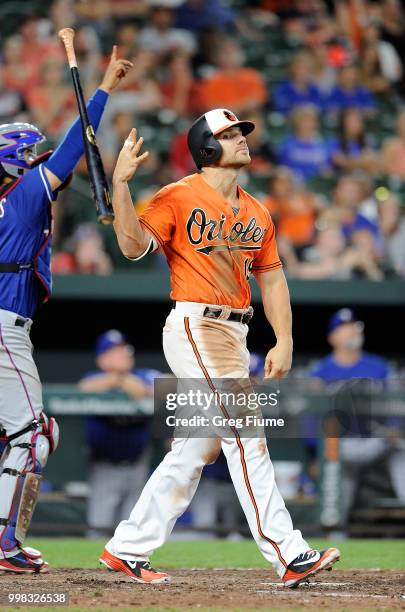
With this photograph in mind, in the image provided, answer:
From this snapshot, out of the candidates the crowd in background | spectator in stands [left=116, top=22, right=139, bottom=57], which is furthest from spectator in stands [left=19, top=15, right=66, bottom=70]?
spectator in stands [left=116, top=22, right=139, bottom=57]

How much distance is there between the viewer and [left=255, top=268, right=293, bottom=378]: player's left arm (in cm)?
461

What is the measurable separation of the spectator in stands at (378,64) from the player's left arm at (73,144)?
8643 millimetres

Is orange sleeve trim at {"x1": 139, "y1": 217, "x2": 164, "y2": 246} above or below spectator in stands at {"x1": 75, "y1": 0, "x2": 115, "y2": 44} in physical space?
below

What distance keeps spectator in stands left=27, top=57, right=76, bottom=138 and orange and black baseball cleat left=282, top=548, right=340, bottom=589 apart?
749 centimetres

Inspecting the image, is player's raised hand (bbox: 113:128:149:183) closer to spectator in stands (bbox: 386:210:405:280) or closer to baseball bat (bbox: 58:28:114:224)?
baseball bat (bbox: 58:28:114:224)

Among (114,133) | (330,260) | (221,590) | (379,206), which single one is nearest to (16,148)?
(221,590)

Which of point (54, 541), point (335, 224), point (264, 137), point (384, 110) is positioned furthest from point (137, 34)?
point (54, 541)

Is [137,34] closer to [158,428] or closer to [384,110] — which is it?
[384,110]

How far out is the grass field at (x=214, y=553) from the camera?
578 centimetres

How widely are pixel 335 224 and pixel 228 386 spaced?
20.2ft

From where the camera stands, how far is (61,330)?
35.6 feet

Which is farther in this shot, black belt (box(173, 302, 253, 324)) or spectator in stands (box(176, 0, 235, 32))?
spectator in stands (box(176, 0, 235, 32))

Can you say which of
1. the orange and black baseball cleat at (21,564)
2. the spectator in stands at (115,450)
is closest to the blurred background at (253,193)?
the spectator in stands at (115,450)
